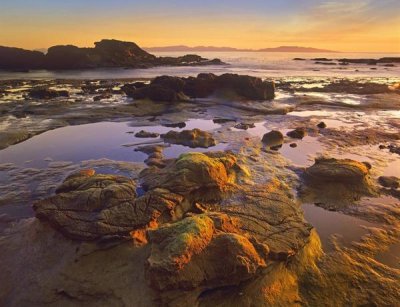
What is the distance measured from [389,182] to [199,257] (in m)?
6.92

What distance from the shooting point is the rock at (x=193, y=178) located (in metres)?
7.93

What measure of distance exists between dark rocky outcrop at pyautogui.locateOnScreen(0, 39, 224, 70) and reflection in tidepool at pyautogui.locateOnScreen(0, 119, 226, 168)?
2087 inches

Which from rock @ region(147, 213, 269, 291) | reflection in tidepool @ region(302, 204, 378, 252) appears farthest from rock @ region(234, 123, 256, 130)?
rock @ region(147, 213, 269, 291)

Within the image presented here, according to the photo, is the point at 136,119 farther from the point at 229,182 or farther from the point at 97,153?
the point at 229,182

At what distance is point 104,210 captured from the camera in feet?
21.6

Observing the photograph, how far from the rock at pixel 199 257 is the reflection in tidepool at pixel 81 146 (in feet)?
20.3

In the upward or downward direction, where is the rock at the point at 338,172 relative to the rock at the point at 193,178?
downward

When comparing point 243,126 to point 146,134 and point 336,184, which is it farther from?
point 336,184

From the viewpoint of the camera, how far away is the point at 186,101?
23.8 metres

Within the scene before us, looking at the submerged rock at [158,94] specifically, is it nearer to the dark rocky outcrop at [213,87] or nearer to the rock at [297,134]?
the dark rocky outcrop at [213,87]

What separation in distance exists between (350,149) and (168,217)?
29.7 ft

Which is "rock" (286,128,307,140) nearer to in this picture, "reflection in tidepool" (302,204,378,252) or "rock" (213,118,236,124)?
"rock" (213,118,236,124)

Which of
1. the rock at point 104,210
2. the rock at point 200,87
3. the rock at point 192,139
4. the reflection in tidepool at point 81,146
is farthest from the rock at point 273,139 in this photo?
the rock at point 200,87

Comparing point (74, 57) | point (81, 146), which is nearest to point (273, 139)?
point (81, 146)
